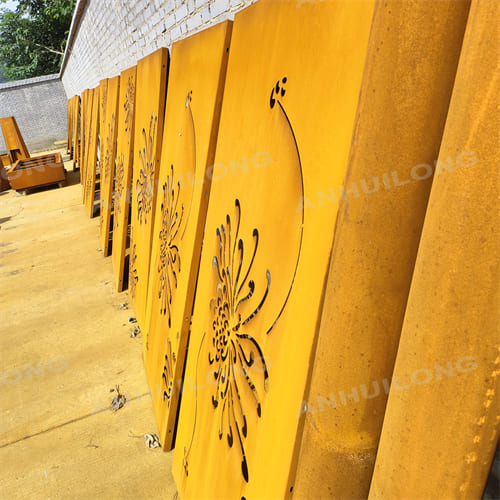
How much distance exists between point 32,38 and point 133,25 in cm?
2615

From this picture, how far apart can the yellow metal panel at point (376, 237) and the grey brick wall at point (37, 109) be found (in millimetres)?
19090

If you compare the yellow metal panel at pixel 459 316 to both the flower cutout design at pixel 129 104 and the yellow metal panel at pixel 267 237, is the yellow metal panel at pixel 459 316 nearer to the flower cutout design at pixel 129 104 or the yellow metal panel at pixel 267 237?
the yellow metal panel at pixel 267 237

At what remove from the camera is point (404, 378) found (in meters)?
0.63

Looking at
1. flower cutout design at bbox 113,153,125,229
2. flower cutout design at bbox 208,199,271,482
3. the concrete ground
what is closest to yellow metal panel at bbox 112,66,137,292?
flower cutout design at bbox 113,153,125,229

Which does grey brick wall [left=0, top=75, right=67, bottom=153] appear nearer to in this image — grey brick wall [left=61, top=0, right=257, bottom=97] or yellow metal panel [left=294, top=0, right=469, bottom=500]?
grey brick wall [left=61, top=0, right=257, bottom=97]

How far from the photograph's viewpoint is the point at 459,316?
0.55 m

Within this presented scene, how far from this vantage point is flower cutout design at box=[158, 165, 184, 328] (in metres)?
1.84

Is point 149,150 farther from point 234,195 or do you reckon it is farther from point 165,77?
point 234,195

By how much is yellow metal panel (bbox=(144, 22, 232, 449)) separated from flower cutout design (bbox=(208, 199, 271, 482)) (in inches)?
12.3

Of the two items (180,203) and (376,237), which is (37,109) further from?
(376,237)

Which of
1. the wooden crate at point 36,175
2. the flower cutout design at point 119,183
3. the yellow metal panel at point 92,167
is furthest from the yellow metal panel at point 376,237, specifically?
the wooden crate at point 36,175

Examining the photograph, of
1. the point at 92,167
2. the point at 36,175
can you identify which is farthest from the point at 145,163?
the point at 36,175

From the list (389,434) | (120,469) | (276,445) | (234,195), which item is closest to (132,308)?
(120,469)

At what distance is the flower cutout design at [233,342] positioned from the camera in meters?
1.02
